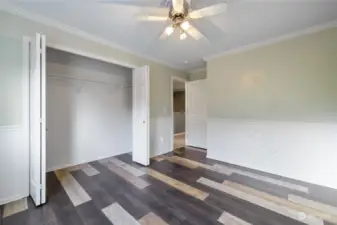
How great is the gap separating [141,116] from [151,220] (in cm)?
204

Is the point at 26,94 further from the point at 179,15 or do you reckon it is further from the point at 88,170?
the point at 179,15

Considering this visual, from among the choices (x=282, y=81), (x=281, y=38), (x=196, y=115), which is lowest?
(x=196, y=115)

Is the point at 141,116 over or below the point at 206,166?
over

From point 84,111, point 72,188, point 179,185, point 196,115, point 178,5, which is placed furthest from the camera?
point 196,115

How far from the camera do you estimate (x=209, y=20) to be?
2.34 m

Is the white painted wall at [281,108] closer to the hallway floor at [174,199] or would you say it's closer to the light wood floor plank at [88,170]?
the hallway floor at [174,199]

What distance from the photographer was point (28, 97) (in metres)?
2.17

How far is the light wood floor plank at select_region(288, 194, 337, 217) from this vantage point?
1.95 m

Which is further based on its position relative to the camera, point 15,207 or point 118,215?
point 15,207

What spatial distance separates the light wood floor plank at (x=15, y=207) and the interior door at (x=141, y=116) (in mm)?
1900

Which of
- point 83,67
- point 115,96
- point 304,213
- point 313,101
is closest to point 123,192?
point 304,213

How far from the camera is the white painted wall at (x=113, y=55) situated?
2.16 metres

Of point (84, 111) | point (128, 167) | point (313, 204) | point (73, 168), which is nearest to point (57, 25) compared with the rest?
point (84, 111)

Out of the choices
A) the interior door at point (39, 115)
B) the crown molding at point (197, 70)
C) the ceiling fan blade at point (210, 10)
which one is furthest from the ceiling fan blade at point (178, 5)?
the crown molding at point (197, 70)
